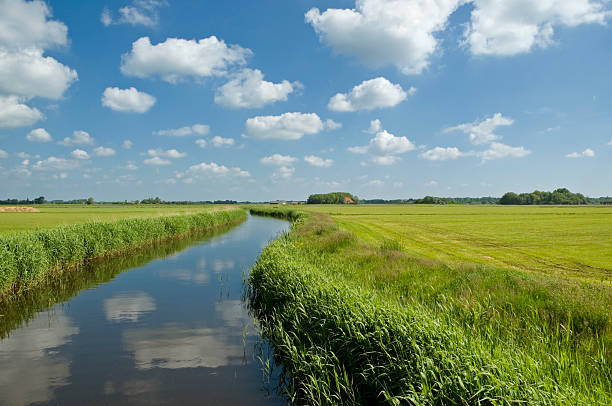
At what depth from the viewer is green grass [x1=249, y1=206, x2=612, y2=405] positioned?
146 inches

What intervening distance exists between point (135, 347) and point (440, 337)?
23.6 ft

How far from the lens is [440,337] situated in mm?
4547

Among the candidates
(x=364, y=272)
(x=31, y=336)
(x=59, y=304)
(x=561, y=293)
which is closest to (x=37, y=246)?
(x=59, y=304)

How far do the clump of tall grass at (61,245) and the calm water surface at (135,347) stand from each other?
1.06 metres

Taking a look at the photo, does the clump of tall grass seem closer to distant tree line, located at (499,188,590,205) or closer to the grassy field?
the grassy field

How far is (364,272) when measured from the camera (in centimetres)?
1065

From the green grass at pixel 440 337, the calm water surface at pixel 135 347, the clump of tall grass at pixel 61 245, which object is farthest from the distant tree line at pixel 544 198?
the calm water surface at pixel 135 347

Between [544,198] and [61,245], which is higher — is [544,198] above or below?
above

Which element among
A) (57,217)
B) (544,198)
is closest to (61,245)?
(57,217)

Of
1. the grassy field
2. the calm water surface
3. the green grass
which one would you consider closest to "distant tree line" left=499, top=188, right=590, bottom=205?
the grassy field

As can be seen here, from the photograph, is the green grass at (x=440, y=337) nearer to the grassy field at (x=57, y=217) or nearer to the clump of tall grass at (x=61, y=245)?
the clump of tall grass at (x=61, y=245)

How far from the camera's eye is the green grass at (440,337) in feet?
12.2

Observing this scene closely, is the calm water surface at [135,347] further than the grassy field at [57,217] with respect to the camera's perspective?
No

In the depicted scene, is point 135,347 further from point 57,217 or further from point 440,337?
point 57,217
